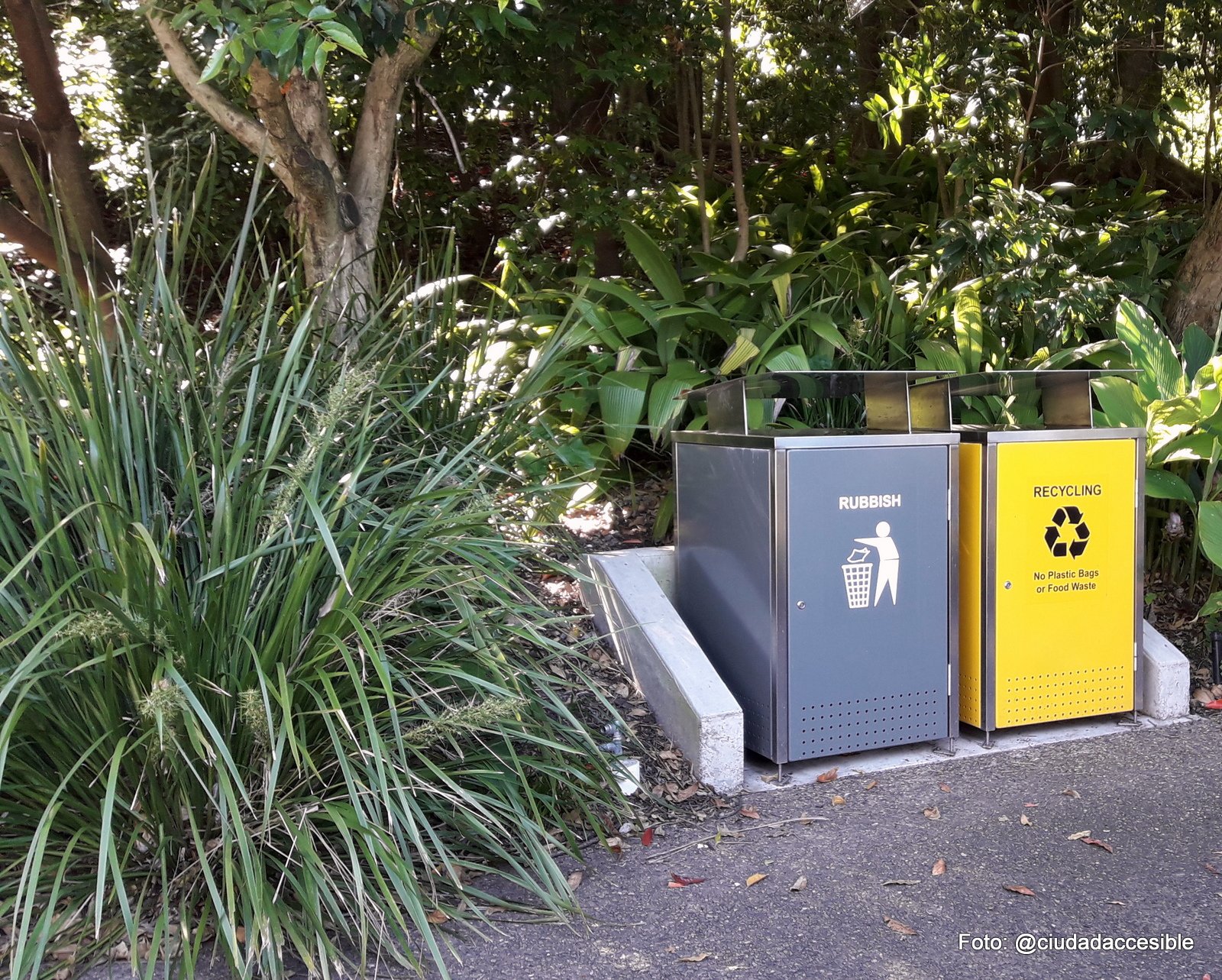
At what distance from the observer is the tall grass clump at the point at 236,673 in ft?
7.49

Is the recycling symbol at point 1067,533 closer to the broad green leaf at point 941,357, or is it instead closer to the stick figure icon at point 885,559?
the stick figure icon at point 885,559

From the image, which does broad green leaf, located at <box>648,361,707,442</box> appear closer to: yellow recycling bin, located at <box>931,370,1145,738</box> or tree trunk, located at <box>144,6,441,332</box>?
yellow recycling bin, located at <box>931,370,1145,738</box>

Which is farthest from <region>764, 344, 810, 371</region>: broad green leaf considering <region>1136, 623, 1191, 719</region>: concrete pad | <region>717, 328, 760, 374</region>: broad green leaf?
<region>1136, 623, 1191, 719</region>: concrete pad

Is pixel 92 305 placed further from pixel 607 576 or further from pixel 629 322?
pixel 629 322

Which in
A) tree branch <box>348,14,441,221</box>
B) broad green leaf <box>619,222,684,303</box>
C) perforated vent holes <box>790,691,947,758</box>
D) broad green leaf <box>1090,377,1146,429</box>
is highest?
tree branch <box>348,14,441,221</box>

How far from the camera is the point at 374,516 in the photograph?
3109 millimetres

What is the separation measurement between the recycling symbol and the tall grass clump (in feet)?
7.30

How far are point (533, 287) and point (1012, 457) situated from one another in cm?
335

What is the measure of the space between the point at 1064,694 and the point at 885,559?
42.2 inches

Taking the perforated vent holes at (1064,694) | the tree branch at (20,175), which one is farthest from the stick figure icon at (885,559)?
the tree branch at (20,175)

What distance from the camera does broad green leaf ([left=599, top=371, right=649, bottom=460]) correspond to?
5.03m

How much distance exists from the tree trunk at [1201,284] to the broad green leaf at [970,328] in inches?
54.8

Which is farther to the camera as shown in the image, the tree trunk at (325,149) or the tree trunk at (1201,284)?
the tree trunk at (1201,284)

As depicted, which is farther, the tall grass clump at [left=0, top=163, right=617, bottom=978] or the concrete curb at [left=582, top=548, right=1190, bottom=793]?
the concrete curb at [left=582, top=548, right=1190, bottom=793]
